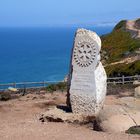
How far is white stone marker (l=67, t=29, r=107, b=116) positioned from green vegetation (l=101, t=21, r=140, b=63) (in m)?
36.3

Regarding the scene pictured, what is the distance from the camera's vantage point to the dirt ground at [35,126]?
1441 centimetres

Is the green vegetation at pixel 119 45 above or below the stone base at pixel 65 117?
above

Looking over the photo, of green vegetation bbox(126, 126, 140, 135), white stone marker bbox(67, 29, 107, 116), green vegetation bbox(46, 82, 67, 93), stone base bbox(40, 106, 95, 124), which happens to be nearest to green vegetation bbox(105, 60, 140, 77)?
green vegetation bbox(46, 82, 67, 93)

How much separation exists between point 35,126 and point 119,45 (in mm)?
49528

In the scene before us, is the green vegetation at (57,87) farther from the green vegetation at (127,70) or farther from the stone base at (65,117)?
the green vegetation at (127,70)

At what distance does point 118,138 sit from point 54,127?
9.50ft

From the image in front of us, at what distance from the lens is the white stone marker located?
1797cm

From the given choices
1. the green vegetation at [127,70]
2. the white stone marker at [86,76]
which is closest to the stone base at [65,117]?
the white stone marker at [86,76]

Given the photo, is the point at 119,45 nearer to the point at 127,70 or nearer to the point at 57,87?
the point at 127,70

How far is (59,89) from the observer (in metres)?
26.9

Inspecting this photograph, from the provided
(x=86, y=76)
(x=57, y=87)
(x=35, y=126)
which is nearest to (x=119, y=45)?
(x=57, y=87)

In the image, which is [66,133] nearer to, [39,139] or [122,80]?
[39,139]

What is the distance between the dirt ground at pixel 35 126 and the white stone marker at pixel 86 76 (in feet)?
4.68

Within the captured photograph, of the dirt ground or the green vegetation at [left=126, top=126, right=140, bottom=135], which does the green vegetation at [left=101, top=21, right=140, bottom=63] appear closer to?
the dirt ground
